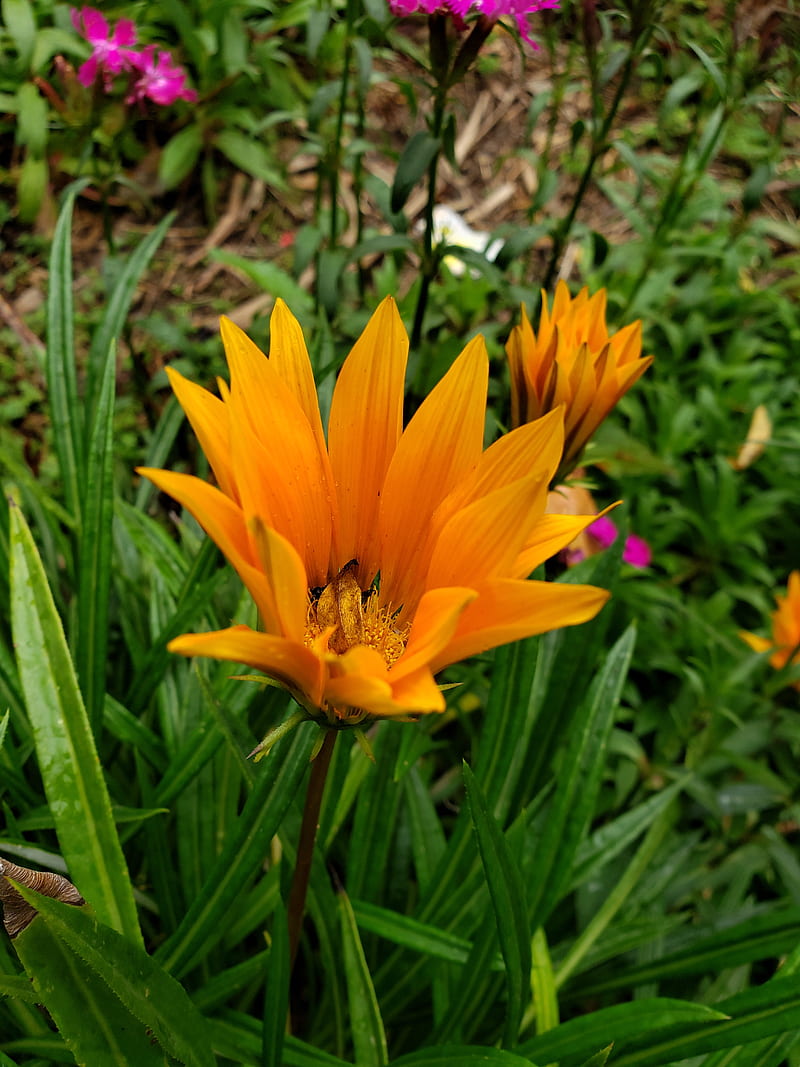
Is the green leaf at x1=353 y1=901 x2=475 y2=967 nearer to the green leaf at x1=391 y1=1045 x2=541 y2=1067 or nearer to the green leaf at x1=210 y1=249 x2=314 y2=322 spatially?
the green leaf at x1=391 y1=1045 x2=541 y2=1067

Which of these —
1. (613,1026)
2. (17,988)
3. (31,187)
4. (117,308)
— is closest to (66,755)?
(17,988)

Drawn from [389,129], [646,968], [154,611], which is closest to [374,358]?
[154,611]

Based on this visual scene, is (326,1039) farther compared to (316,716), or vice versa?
(326,1039)

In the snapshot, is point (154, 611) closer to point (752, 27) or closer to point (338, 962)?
point (338, 962)

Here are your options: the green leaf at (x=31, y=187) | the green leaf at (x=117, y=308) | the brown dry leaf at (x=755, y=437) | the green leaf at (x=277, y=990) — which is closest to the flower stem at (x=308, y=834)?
the green leaf at (x=277, y=990)

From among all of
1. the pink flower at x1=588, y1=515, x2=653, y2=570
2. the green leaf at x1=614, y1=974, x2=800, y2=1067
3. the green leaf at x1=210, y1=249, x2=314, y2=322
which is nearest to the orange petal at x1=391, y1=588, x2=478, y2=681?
the green leaf at x1=614, y1=974, x2=800, y2=1067

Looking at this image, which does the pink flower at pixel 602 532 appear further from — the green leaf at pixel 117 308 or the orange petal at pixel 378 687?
the orange petal at pixel 378 687
